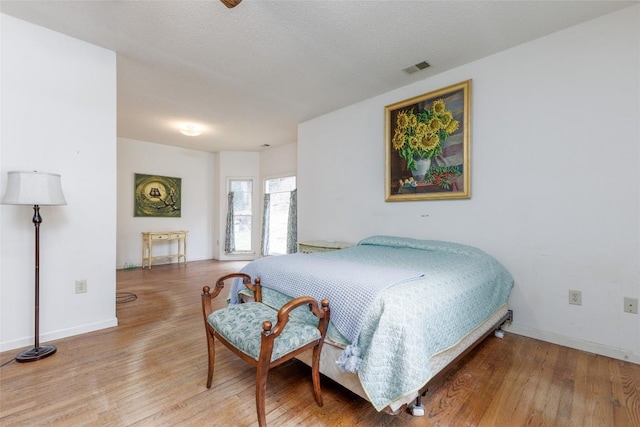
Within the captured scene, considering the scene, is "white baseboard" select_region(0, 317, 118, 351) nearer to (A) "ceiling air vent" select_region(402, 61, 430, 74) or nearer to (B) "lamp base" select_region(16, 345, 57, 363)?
(B) "lamp base" select_region(16, 345, 57, 363)

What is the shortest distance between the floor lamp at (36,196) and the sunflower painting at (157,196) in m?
3.65

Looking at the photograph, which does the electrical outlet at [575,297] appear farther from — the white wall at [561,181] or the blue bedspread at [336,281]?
the blue bedspread at [336,281]

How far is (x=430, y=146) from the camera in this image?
2.95 metres

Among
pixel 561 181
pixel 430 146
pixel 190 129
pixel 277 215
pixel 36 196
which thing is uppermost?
pixel 190 129

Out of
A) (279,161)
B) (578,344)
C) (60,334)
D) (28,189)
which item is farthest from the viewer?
(279,161)

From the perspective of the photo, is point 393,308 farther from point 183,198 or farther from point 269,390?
point 183,198

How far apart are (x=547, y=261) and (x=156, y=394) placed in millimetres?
2922

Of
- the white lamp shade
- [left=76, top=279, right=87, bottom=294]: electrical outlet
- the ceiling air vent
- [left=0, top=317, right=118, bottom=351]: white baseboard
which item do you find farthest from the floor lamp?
the ceiling air vent

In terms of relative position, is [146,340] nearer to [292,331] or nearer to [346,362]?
[292,331]

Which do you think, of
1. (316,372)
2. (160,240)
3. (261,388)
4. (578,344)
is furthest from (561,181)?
(160,240)

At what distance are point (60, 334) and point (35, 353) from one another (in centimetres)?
32

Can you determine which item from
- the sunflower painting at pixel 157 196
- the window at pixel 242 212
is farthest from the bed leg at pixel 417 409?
the sunflower painting at pixel 157 196

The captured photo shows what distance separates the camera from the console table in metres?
5.28

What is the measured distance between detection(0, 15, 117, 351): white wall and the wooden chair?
1.53 meters
